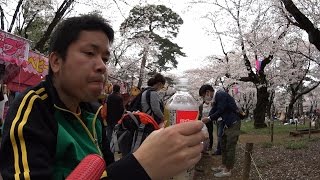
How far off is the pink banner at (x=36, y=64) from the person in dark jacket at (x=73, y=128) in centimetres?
641

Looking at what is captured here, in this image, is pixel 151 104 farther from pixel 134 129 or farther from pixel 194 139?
pixel 194 139

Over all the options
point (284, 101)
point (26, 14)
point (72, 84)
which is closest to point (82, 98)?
point (72, 84)

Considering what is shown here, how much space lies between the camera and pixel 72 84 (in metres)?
1.23

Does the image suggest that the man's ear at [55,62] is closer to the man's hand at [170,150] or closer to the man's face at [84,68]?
the man's face at [84,68]

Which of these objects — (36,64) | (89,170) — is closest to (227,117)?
(36,64)

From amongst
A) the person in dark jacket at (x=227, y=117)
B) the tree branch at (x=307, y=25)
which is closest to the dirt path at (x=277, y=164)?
the person in dark jacket at (x=227, y=117)

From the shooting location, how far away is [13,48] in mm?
6387

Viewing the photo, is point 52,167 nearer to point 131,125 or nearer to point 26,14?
point 131,125

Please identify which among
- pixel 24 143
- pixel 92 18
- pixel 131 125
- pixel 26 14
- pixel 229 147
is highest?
pixel 26 14

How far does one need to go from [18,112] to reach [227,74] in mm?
24785

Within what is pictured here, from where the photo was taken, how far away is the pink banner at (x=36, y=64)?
7.53 metres

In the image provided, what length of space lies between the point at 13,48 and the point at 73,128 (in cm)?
570

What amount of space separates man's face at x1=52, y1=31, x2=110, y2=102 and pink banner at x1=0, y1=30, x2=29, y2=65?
17.7 ft

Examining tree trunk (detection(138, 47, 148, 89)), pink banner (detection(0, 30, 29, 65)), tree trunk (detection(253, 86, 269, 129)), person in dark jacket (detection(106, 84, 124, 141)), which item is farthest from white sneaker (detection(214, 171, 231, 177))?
tree trunk (detection(138, 47, 148, 89))
